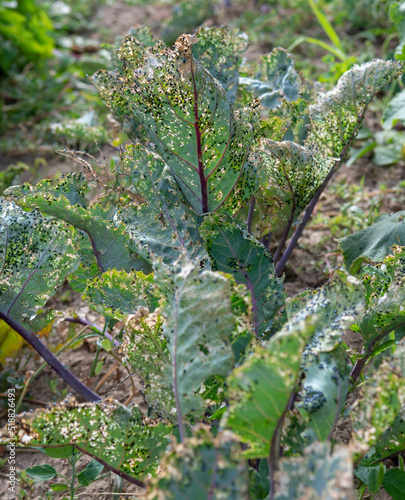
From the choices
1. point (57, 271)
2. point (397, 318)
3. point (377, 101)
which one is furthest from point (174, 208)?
point (377, 101)

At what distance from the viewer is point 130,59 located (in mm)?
1410

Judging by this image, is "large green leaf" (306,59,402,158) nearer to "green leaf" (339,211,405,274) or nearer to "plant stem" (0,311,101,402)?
"green leaf" (339,211,405,274)

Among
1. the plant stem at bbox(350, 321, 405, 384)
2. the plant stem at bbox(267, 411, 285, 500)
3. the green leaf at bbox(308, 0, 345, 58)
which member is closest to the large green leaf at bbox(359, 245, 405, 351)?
the plant stem at bbox(350, 321, 405, 384)

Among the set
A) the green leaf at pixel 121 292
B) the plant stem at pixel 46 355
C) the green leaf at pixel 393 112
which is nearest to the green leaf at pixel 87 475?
the plant stem at pixel 46 355

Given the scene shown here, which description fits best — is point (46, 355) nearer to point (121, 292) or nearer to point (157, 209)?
point (121, 292)

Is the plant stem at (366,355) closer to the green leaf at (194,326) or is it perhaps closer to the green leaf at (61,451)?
the green leaf at (194,326)

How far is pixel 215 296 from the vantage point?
36.7 inches

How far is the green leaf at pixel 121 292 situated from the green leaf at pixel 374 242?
26.8 inches

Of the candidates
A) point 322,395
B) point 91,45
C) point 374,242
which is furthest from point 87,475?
point 91,45

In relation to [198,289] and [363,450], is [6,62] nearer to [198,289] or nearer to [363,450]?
[198,289]

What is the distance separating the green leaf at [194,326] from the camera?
94 centimetres

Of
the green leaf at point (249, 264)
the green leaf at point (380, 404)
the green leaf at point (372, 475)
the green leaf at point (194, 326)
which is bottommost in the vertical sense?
the green leaf at point (372, 475)

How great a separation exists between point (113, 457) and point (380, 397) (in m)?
0.53

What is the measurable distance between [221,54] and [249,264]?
894 mm
